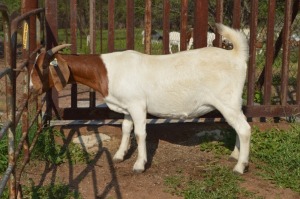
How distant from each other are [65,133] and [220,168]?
6.21 feet

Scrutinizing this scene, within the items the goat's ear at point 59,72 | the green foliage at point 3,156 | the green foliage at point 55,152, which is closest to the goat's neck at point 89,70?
the goat's ear at point 59,72

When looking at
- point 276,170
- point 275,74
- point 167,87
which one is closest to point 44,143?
point 167,87

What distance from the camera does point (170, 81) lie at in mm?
4953

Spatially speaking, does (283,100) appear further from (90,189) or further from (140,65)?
(90,189)

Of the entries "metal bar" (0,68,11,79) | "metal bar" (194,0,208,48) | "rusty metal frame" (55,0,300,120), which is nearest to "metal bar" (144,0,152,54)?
"rusty metal frame" (55,0,300,120)

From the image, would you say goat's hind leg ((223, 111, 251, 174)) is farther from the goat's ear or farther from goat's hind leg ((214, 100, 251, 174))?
the goat's ear

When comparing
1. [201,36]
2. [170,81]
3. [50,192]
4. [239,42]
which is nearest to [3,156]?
[50,192]

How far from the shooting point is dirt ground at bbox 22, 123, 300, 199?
4.49 metres

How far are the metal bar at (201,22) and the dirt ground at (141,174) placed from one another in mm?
1107

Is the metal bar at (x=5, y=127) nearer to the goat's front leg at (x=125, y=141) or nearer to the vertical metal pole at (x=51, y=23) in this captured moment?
the goat's front leg at (x=125, y=141)

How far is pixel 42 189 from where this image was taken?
4.37 m

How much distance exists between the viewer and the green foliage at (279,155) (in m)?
4.78

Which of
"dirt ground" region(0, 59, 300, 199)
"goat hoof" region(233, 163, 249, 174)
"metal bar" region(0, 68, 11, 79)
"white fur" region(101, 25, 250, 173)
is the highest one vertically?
"metal bar" region(0, 68, 11, 79)

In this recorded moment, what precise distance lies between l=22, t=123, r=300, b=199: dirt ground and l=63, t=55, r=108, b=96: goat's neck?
79cm
